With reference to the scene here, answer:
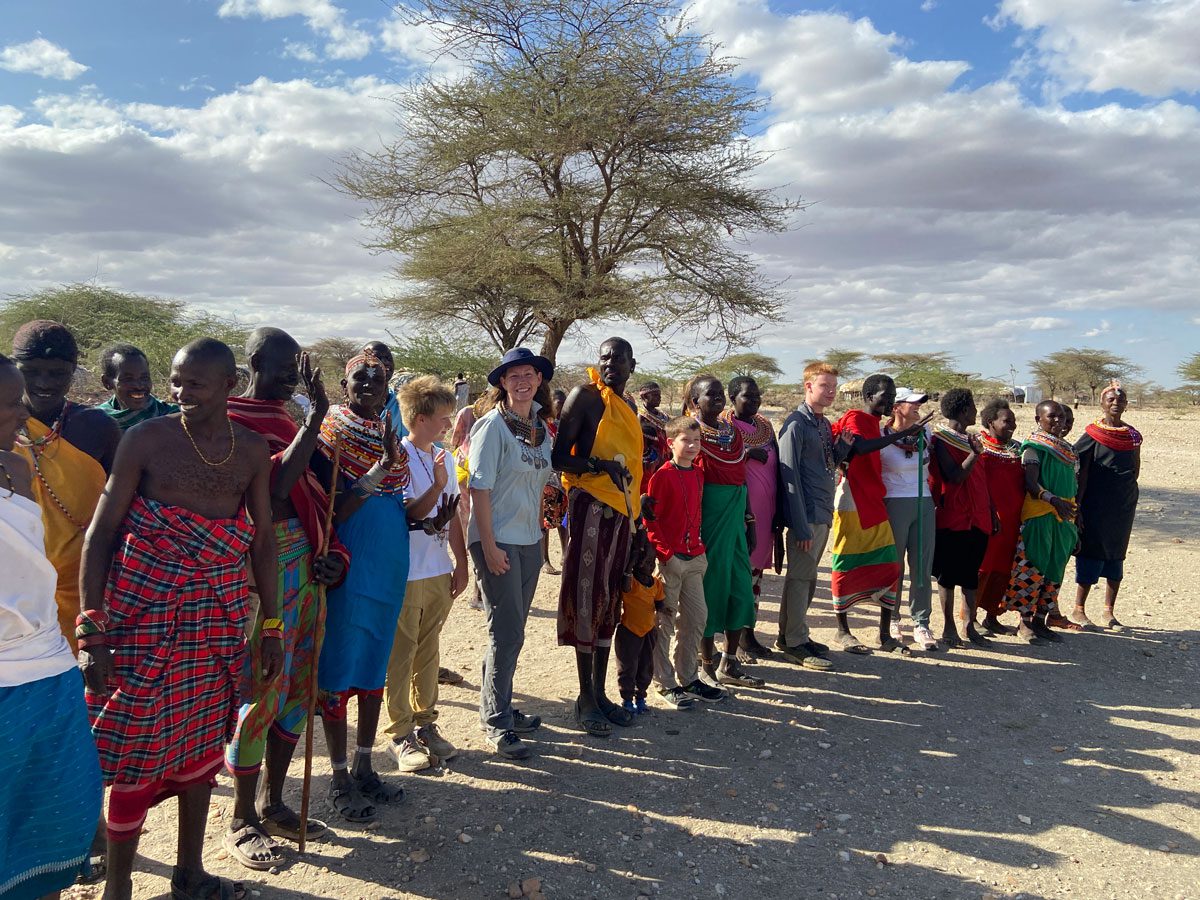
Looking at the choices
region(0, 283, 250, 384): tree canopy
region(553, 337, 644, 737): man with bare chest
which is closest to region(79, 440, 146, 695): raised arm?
region(553, 337, 644, 737): man with bare chest

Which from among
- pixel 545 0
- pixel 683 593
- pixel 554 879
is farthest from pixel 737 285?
pixel 554 879

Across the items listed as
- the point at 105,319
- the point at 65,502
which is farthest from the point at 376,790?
the point at 105,319

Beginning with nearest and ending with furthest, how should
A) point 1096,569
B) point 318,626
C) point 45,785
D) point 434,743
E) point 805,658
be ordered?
point 45,785 → point 318,626 → point 434,743 → point 805,658 → point 1096,569

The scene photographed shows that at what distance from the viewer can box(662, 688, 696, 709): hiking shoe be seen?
183 inches

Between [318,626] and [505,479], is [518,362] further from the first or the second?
[318,626]

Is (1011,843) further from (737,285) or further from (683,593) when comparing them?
(737,285)

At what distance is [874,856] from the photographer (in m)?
3.28

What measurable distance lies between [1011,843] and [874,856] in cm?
64

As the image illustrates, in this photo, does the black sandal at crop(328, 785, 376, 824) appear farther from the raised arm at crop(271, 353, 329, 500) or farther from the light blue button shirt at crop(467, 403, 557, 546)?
the raised arm at crop(271, 353, 329, 500)

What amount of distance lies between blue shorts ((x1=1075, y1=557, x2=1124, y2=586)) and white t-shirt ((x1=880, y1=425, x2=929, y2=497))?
1.90 meters

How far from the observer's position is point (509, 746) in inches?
155

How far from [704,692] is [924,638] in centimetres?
209

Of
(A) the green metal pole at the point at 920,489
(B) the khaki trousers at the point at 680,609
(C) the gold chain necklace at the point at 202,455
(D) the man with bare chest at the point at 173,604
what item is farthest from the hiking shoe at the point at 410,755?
(A) the green metal pole at the point at 920,489

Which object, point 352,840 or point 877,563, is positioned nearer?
point 352,840
